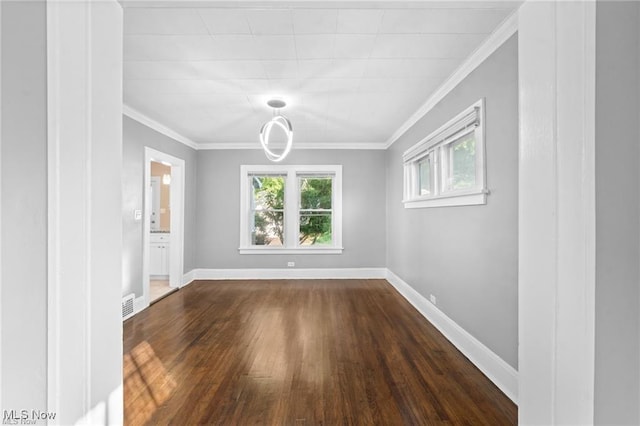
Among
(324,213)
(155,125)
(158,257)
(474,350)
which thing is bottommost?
(474,350)

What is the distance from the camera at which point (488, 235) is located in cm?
238

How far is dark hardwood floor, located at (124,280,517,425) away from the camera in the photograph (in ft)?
6.20

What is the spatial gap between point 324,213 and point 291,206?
0.65 metres

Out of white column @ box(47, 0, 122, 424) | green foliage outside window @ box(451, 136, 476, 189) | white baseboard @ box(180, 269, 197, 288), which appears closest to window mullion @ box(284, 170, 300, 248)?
white baseboard @ box(180, 269, 197, 288)

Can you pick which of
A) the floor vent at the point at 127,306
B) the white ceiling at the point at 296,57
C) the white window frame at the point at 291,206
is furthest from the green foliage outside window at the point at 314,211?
the floor vent at the point at 127,306

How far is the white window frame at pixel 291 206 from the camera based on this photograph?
229 inches

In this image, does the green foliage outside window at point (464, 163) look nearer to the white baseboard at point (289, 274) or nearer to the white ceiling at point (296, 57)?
the white ceiling at point (296, 57)

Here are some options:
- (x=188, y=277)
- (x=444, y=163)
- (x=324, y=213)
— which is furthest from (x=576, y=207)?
(x=188, y=277)

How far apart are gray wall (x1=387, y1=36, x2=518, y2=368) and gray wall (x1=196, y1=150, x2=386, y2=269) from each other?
2.18 meters

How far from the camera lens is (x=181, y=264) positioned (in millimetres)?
5219

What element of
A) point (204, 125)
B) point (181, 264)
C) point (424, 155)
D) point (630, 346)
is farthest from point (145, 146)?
point (630, 346)

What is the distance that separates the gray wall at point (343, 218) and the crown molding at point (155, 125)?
1.57 feet

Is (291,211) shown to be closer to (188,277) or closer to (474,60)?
(188,277)

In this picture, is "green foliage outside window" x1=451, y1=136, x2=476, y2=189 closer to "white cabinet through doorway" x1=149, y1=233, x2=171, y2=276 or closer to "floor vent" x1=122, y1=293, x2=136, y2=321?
"floor vent" x1=122, y1=293, x2=136, y2=321
